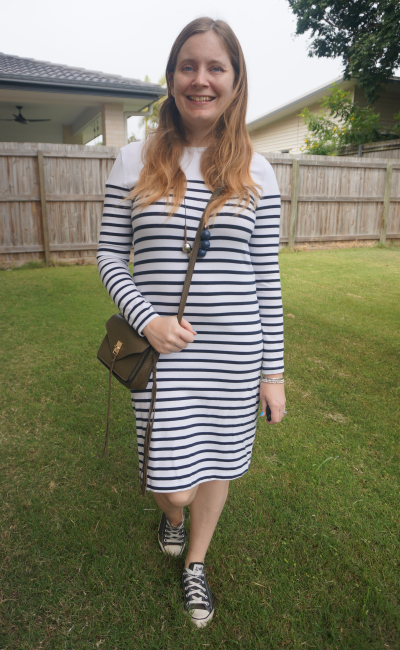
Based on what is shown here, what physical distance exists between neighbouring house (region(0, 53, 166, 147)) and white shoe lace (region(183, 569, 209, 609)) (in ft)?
33.3

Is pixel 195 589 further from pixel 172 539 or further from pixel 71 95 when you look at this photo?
pixel 71 95

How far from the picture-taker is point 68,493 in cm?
234

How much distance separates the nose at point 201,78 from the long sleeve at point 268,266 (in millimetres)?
297

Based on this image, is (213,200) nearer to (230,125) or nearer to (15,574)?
(230,125)

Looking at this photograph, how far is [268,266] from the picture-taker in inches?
60.4

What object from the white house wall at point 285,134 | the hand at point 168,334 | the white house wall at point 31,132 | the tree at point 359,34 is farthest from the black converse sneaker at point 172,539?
the white house wall at point 285,134

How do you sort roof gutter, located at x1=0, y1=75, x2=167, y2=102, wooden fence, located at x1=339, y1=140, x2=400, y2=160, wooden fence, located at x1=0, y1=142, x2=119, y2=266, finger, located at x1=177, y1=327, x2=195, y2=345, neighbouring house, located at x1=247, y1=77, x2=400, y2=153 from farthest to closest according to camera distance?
neighbouring house, located at x1=247, y1=77, x2=400, y2=153
wooden fence, located at x1=339, y1=140, x2=400, y2=160
roof gutter, located at x1=0, y1=75, x2=167, y2=102
wooden fence, located at x1=0, y1=142, x2=119, y2=266
finger, located at x1=177, y1=327, x2=195, y2=345

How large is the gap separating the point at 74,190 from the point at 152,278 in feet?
25.6

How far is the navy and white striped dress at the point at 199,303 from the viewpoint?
4.58ft

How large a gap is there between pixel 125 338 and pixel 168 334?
159 millimetres

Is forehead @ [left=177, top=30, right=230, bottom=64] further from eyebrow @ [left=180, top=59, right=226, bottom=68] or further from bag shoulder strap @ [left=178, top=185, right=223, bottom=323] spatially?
bag shoulder strap @ [left=178, top=185, right=223, bottom=323]

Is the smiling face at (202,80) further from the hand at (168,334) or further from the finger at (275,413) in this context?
the finger at (275,413)

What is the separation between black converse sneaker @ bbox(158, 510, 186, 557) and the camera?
75.9 inches

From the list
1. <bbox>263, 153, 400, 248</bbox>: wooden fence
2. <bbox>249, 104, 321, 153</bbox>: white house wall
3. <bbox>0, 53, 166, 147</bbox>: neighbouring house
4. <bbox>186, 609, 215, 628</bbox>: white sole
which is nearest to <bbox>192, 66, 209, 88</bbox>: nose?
<bbox>186, 609, 215, 628</bbox>: white sole
